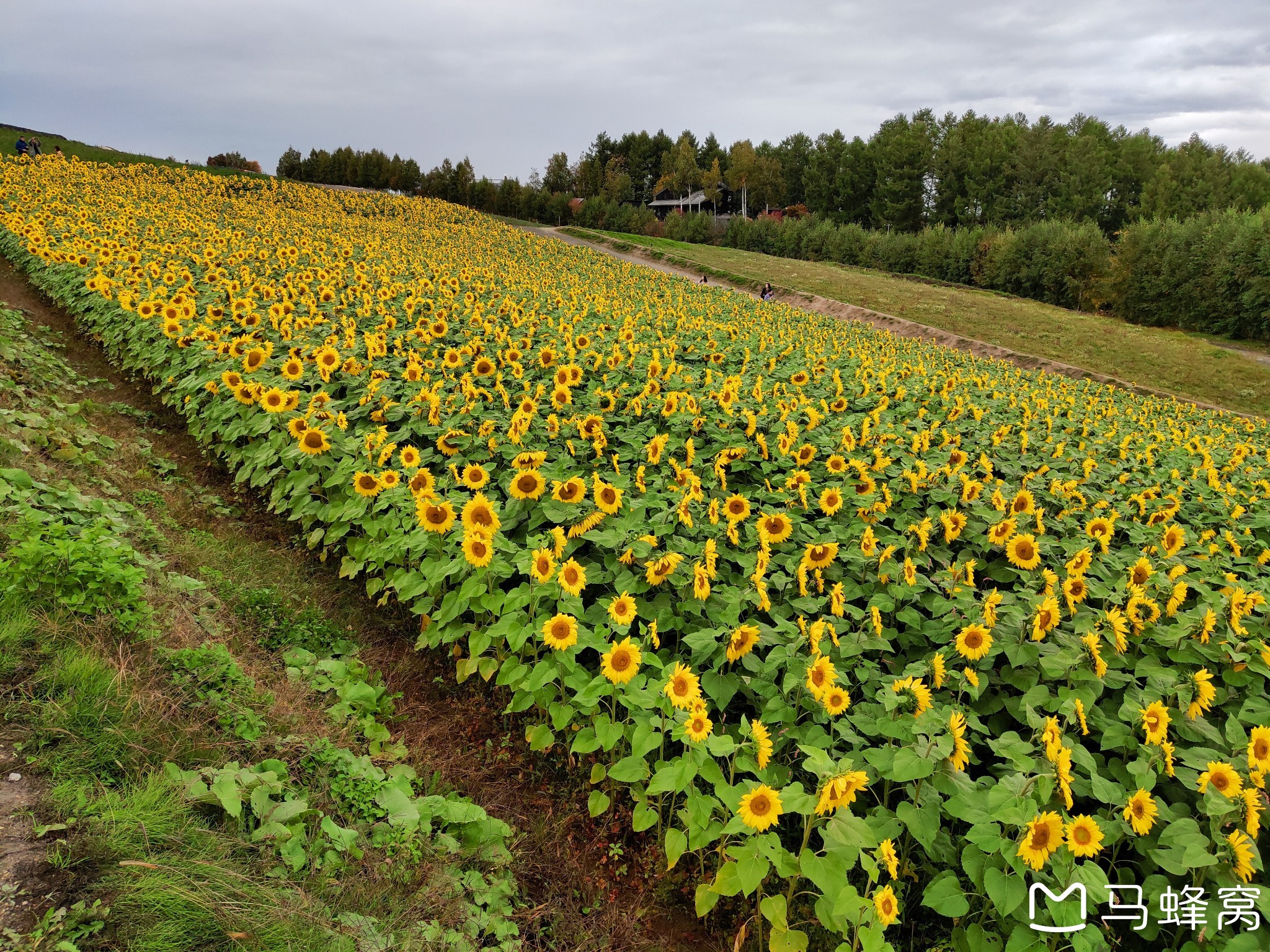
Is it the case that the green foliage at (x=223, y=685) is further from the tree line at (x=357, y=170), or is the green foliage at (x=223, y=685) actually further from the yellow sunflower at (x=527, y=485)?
the tree line at (x=357, y=170)

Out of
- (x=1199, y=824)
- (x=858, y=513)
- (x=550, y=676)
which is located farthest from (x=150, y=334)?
(x=1199, y=824)

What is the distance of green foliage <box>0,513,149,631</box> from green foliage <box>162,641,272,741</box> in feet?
0.81

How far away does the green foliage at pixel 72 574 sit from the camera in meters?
2.56

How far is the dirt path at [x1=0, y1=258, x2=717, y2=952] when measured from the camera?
8.30 feet

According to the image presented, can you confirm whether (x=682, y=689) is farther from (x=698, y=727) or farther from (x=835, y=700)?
(x=835, y=700)

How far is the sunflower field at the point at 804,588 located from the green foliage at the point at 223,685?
2.74 ft

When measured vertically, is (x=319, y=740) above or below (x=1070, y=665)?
below

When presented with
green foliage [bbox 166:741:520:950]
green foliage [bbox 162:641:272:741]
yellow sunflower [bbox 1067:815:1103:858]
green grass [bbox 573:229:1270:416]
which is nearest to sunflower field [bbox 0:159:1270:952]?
yellow sunflower [bbox 1067:815:1103:858]

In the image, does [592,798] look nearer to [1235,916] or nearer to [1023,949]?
[1023,949]

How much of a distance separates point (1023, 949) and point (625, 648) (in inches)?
61.9

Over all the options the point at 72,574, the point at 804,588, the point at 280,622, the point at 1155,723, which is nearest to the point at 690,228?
the point at 280,622

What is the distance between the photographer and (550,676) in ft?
9.12

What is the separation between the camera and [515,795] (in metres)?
3.07

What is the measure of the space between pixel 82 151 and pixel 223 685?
144ft
